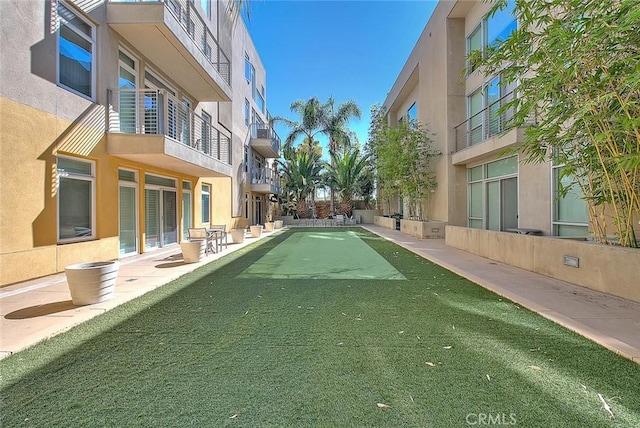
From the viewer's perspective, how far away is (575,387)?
2766 millimetres

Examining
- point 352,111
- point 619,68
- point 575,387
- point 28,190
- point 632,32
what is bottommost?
point 575,387

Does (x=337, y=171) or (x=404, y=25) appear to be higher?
(x=404, y=25)

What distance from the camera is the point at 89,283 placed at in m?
5.07

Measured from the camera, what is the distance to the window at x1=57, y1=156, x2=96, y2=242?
7368 millimetres

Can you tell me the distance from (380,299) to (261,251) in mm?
7105

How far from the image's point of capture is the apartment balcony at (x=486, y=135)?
1047 centimetres

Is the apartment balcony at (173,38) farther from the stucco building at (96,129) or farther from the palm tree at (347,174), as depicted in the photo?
the palm tree at (347,174)

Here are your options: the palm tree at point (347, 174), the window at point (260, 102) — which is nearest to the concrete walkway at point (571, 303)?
the palm tree at point (347, 174)

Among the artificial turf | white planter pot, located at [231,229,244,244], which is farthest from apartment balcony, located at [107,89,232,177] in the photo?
the artificial turf

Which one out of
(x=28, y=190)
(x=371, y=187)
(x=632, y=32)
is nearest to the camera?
(x=632, y=32)

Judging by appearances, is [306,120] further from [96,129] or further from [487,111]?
[96,129]

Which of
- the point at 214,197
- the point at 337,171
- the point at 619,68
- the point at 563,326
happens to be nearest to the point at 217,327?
the point at 563,326

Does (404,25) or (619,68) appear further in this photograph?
(404,25)

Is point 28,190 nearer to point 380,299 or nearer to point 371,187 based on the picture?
point 380,299
